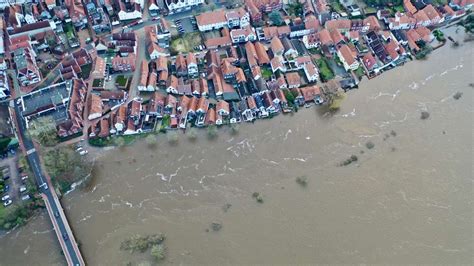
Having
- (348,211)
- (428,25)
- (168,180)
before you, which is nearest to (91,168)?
(168,180)

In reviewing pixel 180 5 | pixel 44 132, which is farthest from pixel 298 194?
pixel 180 5

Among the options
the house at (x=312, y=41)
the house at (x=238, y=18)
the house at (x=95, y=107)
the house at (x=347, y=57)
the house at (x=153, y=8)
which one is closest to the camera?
the house at (x=95, y=107)

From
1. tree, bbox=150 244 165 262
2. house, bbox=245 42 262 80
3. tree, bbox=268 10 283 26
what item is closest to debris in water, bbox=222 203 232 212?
tree, bbox=150 244 165 262

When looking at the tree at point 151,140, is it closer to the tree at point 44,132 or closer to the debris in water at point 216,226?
the tree at point 44,132

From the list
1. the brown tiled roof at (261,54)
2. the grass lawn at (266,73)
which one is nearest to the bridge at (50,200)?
the grass lawn at (266,73)

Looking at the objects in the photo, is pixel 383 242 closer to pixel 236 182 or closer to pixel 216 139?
pixel 236 182

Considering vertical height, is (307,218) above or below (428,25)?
below

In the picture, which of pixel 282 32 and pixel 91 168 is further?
pixel 282 32
